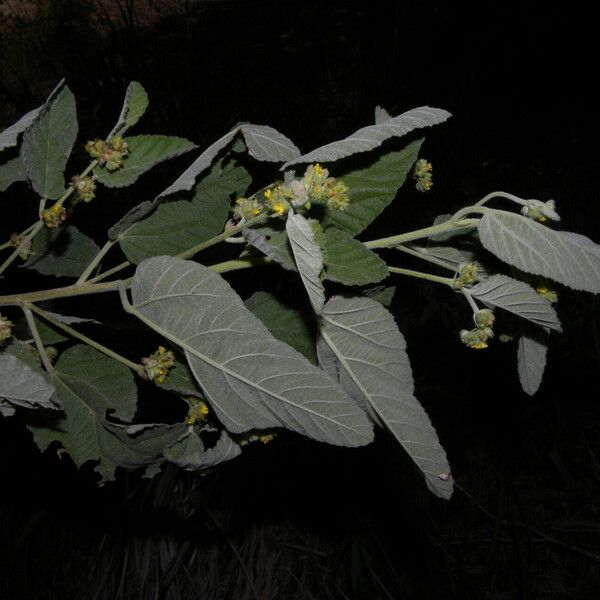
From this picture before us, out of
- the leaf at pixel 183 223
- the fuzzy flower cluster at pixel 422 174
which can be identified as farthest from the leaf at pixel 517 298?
the leaf at pixel 183 223

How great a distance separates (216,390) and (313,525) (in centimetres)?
119

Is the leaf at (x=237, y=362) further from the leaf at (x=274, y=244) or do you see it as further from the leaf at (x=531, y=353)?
the leaf at (x=531, y=353)

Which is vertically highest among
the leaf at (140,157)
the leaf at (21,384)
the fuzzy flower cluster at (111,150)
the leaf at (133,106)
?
the leaf at (133,106)

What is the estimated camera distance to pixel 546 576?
1.60 m

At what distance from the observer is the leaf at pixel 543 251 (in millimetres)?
408

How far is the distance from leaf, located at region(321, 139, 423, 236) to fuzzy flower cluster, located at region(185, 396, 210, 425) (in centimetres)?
18

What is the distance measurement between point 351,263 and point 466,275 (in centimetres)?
11

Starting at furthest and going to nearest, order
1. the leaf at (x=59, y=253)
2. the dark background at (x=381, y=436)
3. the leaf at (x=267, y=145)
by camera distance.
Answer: the dark background at (x=381, y=436), the leaf at (x=59, y=253), the leaf at (x=267, y=145)

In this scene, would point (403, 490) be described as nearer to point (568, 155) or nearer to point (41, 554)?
point (41, 554)

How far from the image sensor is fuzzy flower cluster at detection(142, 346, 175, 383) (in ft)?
1.56

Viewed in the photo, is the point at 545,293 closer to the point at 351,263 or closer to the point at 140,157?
the point at 351,263

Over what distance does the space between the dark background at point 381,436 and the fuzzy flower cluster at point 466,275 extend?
2.29 ft

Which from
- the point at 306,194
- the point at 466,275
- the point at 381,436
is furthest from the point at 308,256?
the point at 381,436

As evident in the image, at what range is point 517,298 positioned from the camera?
455 mm
